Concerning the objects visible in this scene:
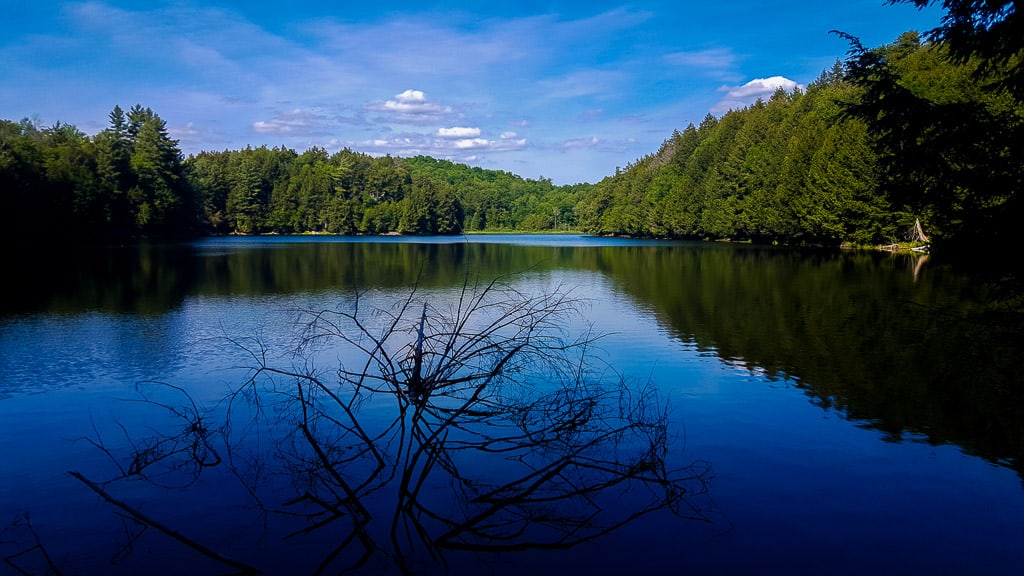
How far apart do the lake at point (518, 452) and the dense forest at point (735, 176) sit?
188 centimetres

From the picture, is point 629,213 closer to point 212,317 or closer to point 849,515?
point 212,317

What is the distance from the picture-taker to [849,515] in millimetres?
7527

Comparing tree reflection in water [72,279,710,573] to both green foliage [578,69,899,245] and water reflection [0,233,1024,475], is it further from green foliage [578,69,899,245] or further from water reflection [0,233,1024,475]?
green foliage [578,69,899,245]

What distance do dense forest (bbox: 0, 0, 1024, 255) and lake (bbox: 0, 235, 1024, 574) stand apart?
1875 millimetres

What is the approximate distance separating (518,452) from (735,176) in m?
88.0

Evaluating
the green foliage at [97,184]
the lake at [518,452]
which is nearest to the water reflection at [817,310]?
the lake at [518,452]

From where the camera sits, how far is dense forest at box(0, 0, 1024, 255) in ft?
30.4

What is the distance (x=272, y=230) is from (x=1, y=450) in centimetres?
14047

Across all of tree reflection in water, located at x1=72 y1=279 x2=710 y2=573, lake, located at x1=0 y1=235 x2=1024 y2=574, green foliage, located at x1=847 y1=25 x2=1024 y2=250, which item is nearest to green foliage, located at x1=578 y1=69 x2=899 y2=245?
lake, located at x1=0 y1=235 x2=1024 y2=574

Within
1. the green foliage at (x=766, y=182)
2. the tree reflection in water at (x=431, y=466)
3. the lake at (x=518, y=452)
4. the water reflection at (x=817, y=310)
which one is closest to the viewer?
the lake at (x=518, y=452)

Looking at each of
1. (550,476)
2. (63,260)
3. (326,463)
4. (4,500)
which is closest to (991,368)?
(550,476)

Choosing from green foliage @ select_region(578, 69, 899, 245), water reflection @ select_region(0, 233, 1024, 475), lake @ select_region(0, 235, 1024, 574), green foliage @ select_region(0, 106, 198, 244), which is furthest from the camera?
green foliage @ select_region(0, 106, 198, 244)

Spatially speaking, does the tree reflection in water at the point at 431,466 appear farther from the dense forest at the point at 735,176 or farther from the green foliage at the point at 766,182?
the green foliage at the point at 766,182

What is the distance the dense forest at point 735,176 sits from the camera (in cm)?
927
